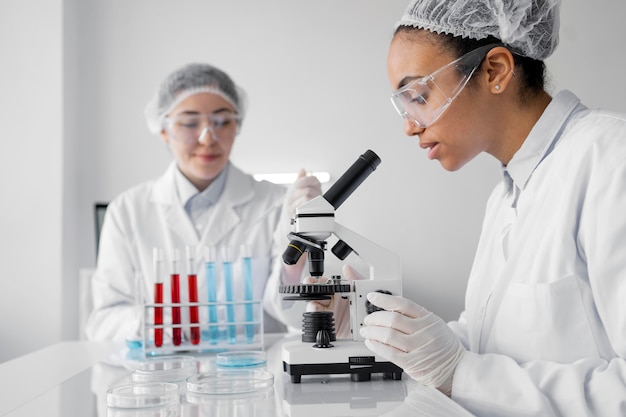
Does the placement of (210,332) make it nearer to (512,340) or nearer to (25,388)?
(25,388)

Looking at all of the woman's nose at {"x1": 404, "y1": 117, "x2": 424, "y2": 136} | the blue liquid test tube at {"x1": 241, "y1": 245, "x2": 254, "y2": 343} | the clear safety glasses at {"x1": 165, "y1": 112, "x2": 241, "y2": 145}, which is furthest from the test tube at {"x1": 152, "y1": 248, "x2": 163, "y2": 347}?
the clear safety glasses at {"x1": 165, "y1": 112, "x2": 241, "y2": 145}

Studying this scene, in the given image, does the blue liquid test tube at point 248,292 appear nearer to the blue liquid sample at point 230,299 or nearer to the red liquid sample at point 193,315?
the blue liquid sample at point 230,299

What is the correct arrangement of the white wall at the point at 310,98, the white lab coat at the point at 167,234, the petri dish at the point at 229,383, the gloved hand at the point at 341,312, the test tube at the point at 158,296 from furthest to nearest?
the white wall at the point at 310,98, the white lab coat at the point at 167,234, the test tube at the point at 158,296, the gloved hand at the point at 341,312, the petri dish at the point at 229,383

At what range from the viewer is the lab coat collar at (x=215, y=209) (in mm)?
2498

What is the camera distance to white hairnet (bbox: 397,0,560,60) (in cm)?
138

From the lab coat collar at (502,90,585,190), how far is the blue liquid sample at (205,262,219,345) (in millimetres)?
858

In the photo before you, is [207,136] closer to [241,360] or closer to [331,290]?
[241,360]

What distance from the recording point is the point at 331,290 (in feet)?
3.96

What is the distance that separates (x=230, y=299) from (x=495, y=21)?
1.00 meters

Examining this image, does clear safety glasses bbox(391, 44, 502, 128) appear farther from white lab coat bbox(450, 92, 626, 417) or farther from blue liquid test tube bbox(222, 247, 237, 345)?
blue liquid test tube bbox(222, 247, 237, 345)

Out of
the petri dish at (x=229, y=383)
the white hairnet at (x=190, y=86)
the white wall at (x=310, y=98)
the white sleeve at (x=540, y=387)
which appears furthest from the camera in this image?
the white wall at (x=310, y=98)

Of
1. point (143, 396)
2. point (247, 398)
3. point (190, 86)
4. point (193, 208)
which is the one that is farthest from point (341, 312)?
point (190, 86)

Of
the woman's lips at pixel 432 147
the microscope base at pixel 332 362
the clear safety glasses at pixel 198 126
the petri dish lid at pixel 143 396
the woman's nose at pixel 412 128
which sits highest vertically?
the clear safety glasses at pixel 198 126

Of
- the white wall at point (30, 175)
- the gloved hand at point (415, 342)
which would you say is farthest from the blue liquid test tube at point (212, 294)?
the white wall at point (30, 175)
